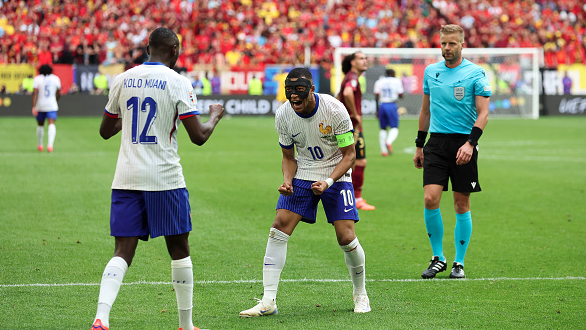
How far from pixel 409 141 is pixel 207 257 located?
52.7 ft

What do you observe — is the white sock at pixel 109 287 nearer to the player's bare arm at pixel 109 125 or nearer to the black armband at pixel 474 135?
the player's bare arm at pixel 109 125

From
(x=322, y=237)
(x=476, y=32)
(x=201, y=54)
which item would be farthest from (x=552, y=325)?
(x=476, y=32)

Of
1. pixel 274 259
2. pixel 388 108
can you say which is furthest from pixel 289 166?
pixel 388 108

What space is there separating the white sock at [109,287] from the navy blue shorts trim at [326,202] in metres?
1.52

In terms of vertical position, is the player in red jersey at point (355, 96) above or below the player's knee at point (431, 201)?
above

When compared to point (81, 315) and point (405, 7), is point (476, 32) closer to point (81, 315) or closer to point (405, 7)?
point (405, 7)

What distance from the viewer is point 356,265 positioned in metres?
5.91

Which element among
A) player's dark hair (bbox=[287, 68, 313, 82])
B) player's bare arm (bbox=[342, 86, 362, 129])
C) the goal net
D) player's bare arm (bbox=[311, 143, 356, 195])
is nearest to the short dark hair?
player's bare arm (bbox=[342, 86, 362, 129])

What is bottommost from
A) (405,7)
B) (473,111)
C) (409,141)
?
(409,141)

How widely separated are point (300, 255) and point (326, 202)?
2.22 metres

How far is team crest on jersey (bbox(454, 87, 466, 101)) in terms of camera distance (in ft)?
23.2

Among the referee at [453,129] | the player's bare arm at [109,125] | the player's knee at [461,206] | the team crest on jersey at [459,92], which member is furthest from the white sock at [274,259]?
the team crest on jersey at [459,92]

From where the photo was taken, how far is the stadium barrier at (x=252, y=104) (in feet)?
99.3

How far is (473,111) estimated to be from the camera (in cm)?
716
